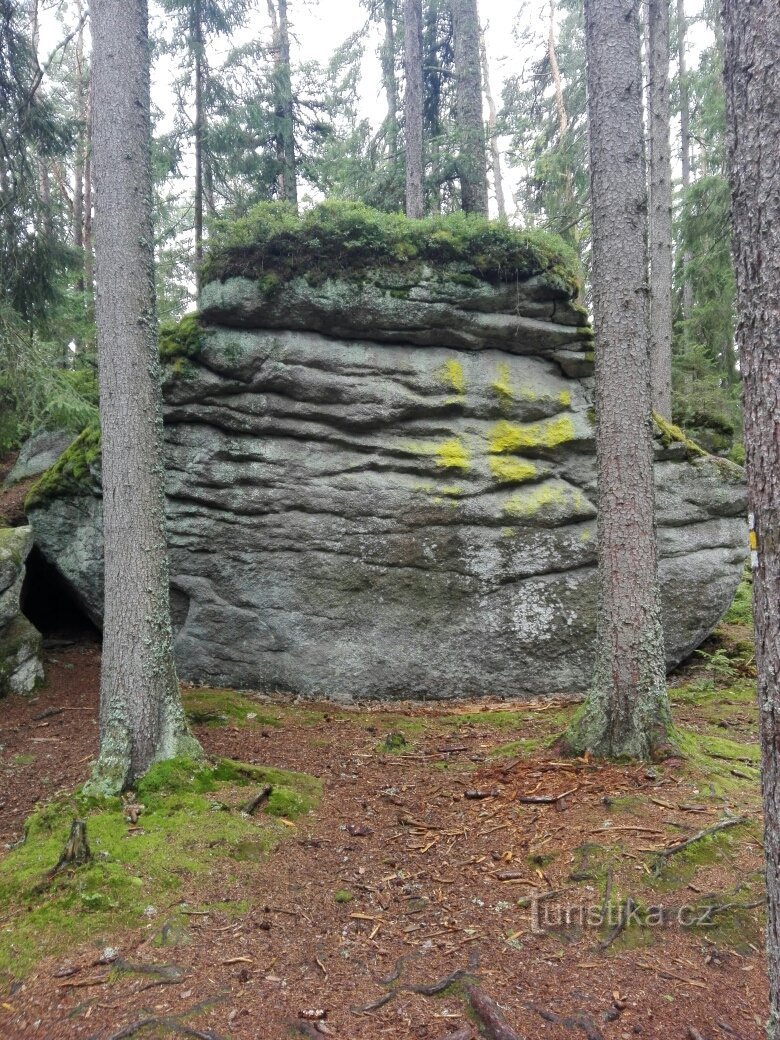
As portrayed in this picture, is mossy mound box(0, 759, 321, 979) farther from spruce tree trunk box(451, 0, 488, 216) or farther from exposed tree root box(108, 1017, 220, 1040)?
spruce tree trunk box(451, 0, 488, 216)

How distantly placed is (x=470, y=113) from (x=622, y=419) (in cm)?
858

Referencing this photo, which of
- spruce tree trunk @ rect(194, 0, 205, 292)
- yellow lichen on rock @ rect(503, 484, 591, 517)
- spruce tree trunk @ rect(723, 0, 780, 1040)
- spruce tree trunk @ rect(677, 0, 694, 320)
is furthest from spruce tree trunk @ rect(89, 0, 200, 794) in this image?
spruce tree trunk @ rect(677, 0, 694, 320)

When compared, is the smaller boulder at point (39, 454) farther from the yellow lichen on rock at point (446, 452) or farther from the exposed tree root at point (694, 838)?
the exposed tree root at point (694, 838)

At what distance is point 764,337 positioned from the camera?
2.16 metres

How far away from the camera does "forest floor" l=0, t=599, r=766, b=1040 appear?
2814mm

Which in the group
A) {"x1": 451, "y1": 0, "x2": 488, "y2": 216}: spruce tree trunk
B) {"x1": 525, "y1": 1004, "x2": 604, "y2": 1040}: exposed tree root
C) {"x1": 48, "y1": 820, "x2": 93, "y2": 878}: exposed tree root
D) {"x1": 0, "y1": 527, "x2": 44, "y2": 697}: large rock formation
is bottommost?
{"x1": 525, "y1": 1004, "x2": 604, "y2": 1040}: exposed tree root

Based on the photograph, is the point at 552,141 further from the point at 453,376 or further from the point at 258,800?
the point at 258,800

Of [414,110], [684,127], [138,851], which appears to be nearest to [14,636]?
[138,851]

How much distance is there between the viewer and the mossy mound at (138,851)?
339cm

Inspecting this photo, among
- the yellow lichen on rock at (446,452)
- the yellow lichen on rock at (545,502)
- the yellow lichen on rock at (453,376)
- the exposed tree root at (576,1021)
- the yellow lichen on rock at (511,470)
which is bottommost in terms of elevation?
the exposed tree root at (576,1021)

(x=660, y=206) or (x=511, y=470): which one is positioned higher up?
(x=660, y=206)

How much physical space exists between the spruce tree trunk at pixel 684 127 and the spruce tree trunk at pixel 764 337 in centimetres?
1240

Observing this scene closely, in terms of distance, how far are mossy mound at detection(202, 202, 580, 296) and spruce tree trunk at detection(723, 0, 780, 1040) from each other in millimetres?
6130

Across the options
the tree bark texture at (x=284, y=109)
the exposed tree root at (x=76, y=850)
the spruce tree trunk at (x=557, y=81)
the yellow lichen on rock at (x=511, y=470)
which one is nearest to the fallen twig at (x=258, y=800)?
the exposed tree root at (x=76, y=850)
